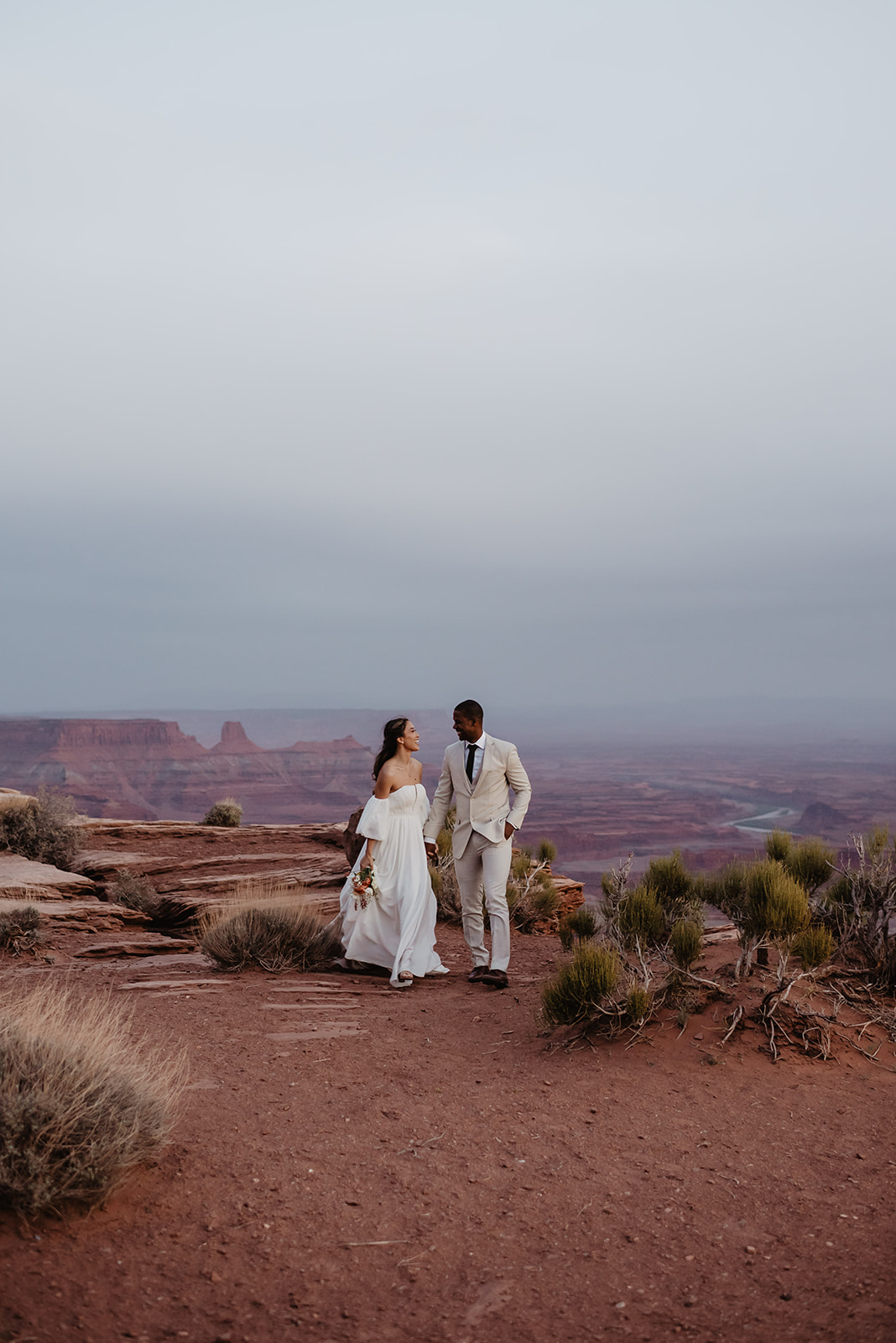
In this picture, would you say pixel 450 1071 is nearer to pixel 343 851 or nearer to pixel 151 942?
pixel 151 942

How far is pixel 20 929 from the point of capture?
9484mm

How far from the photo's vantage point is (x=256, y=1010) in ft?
22.1

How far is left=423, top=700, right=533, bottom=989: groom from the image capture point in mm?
7906

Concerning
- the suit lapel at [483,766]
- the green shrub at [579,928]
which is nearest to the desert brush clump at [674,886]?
the green shrub at [579,928]

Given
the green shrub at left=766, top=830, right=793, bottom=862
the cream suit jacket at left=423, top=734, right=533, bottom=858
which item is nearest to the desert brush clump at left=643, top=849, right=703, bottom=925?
the green shrub at left=766, top=830, right=793, bottom=862

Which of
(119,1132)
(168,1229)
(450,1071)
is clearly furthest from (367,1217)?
(450,1071)

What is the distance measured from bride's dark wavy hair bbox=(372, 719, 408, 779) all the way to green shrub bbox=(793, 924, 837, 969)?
3.70m

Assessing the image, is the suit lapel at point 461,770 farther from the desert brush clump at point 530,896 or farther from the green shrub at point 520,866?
the green shrub at point 520,866

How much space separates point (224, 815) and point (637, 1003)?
49.0 ft

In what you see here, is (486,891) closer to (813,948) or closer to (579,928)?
(579,928)


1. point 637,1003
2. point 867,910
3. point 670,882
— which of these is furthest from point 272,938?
point 867,910

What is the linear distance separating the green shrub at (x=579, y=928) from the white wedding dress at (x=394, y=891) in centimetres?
146

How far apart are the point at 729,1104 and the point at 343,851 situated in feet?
31.6

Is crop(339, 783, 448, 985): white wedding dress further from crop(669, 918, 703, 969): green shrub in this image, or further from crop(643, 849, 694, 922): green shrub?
crop(643, 849, 694, 922): green shrub
